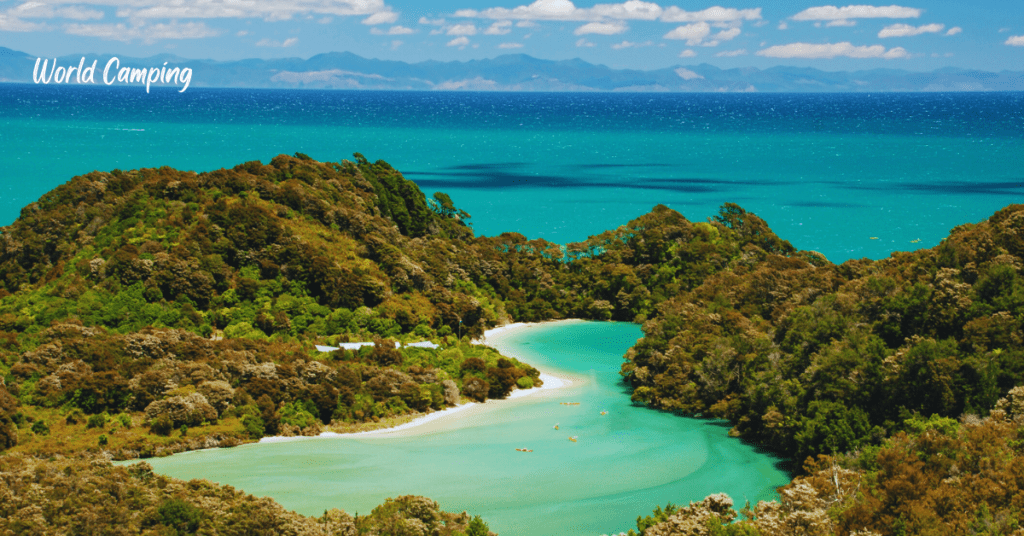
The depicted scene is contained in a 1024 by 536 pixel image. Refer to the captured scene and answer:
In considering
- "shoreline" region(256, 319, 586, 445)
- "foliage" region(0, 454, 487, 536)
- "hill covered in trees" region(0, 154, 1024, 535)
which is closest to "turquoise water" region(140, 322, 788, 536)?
"shoreline" region(256, 319, 586, 445)

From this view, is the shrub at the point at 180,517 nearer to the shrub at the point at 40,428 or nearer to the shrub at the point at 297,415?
the shrub at the point at 40,428

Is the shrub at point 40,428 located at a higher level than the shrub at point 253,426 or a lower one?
higher

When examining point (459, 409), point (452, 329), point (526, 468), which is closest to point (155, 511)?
point (526, 468)

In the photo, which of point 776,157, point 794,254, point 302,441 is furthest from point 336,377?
point 776,157

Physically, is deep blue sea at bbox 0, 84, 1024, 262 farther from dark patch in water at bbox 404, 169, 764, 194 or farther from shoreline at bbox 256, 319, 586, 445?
shoreline at bbox 256, 319, 586, 445

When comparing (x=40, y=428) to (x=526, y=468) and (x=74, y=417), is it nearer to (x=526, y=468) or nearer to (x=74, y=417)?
(x=74, y=417)

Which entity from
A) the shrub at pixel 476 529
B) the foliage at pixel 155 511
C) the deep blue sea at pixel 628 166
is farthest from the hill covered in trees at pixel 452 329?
the deep blue sea at pixel 628 166
